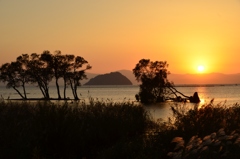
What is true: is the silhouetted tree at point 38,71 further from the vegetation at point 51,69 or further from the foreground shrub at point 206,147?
the foreground shrub at point 206,147

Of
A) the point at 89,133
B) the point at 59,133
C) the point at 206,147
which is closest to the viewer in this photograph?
the point at 206,147

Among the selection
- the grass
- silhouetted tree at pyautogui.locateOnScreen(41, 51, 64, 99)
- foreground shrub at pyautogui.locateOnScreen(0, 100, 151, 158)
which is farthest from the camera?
silhouetted tree at pyautogui.locateOnScreen(41, 51, 64, 99)

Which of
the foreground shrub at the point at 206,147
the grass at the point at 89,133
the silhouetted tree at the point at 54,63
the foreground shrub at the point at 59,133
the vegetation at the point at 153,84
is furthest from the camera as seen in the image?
the silhouetted tree at the point at 54,63

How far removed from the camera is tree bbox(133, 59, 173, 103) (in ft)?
221

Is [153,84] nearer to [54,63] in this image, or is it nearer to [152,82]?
[152,82]

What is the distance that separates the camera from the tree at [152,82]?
2657 inches

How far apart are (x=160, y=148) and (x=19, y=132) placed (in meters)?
5.22

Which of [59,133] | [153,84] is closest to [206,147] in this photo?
[59,133]

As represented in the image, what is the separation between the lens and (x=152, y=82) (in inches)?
2667

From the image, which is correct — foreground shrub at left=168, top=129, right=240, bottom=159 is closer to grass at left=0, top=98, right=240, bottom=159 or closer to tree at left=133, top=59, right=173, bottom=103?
grass at left=0, top=98, right=240, bottom=159

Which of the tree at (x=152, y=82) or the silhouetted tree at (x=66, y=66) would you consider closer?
the tree at (x=152, y=82)

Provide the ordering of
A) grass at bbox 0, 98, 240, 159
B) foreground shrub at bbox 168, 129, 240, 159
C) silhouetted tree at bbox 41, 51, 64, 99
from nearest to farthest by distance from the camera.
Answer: foreground shrub at bbox 168, 129, 240, 159
grass at bbox 0, 98, 240, 159
silhouetted tree at bbox 41, 51, 64, 99

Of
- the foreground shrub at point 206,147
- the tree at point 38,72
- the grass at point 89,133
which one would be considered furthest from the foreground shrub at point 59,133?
the tree at point 38,72

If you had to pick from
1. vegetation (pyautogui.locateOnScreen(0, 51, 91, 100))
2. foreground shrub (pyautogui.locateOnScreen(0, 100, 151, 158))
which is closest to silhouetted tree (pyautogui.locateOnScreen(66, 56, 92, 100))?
vegetation (pyautogui.locateOnScreen(0, 51, 91, 100))
